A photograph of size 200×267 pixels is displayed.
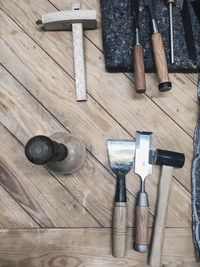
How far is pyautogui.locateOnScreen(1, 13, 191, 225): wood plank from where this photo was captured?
2.91 feet

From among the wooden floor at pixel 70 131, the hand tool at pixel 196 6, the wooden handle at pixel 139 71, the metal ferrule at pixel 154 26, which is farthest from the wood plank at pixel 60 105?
the hand tool at pixel 196 6

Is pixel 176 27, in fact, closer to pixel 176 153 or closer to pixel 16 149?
pixel 176 153

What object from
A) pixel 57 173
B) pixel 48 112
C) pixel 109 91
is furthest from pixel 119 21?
pixel 57 173

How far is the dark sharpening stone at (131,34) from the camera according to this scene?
893mm

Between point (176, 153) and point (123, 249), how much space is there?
0.25 m

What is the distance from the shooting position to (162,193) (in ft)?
2.80

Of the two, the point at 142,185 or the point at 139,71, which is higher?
the point at 139,71

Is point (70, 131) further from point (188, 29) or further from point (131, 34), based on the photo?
point (188, 29)

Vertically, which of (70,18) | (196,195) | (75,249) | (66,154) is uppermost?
(70,18)

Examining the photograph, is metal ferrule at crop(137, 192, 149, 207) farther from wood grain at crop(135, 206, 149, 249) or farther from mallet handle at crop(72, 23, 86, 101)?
mallet handle at crop(72, 23, 86, 101)

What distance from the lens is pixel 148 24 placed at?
35.8 inches

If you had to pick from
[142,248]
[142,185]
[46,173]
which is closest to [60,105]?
[46,173]

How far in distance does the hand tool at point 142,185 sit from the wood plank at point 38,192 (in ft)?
0.37

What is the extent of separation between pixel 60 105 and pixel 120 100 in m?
0.15
